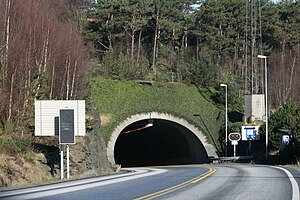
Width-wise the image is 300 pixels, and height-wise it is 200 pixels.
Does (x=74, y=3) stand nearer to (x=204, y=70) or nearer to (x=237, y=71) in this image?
(x=204, y=70)

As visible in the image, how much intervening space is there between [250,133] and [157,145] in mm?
14815

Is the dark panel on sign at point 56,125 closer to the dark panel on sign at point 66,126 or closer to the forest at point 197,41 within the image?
the dark panel on sign at point 66,126

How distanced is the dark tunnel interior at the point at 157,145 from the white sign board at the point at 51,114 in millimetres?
27497

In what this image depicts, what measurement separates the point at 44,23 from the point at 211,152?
83.3 ft

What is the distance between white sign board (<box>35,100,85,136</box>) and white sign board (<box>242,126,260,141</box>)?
88.0 feet

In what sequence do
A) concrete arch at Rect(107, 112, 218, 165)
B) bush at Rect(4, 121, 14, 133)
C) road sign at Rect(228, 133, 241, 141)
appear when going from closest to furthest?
bush at Rect(4, 121, 14, 133) < road sign at Rect(228, 133, 241, 141) < concrete arch at Rect(107, 112, 218, 165)

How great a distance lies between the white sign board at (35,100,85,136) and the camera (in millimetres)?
26734

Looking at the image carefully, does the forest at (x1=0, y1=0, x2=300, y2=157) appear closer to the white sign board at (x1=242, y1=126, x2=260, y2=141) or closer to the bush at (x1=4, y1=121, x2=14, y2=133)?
the white sign board at (x1=242, y1=126, x2=260, y2=141)

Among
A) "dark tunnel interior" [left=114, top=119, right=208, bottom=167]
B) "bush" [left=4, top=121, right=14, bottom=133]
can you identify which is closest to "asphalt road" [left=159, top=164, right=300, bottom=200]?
"bush" [left=4, top=121, right=14, bottom=133]

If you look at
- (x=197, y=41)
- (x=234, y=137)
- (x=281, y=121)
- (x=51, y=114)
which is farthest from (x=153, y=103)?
(x=51, y=114)

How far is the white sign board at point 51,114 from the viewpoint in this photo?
1053 inches

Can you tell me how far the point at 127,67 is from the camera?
57.5 meters

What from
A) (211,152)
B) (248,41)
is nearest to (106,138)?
(211,152)

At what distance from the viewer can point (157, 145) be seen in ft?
211
